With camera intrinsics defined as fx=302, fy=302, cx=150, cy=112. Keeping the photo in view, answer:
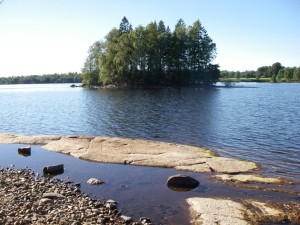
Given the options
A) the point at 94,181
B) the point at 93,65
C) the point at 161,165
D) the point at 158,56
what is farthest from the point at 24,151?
the point at 93,65

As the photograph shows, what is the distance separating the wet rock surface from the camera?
13838mm

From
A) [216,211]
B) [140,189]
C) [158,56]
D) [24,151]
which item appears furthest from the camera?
[158,56]

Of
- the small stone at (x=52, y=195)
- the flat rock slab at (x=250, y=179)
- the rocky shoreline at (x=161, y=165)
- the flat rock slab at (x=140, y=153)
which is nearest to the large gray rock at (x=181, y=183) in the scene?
the rocky shoreline at (x=161, y=165)

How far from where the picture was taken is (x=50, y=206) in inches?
A: 605

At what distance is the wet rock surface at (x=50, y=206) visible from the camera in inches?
545

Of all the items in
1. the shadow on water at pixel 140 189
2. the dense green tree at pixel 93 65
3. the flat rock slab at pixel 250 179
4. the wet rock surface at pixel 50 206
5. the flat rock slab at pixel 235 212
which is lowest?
the shadow on water at pixel 140 189

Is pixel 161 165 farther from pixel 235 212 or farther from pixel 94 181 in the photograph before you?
pixel 235 212

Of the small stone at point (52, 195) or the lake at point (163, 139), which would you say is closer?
the small stone at point (52, 195)

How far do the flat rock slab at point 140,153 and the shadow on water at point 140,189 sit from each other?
1.22 metres

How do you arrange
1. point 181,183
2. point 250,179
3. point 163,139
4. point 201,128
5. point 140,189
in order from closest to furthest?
point 140,189 → point 181,183 → point 250,179 → point 163,139 → point 201,128

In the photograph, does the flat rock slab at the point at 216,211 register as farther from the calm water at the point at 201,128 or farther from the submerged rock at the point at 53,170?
the submerged rock at the point at 53,170

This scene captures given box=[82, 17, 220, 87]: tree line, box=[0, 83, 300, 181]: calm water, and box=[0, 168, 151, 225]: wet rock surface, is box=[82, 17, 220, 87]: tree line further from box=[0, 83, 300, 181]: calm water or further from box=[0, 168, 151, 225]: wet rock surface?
box=[0, 168, 151, 225]: wet rock surface

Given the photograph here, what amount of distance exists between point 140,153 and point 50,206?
13322 millimetres

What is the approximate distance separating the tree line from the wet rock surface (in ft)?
353
